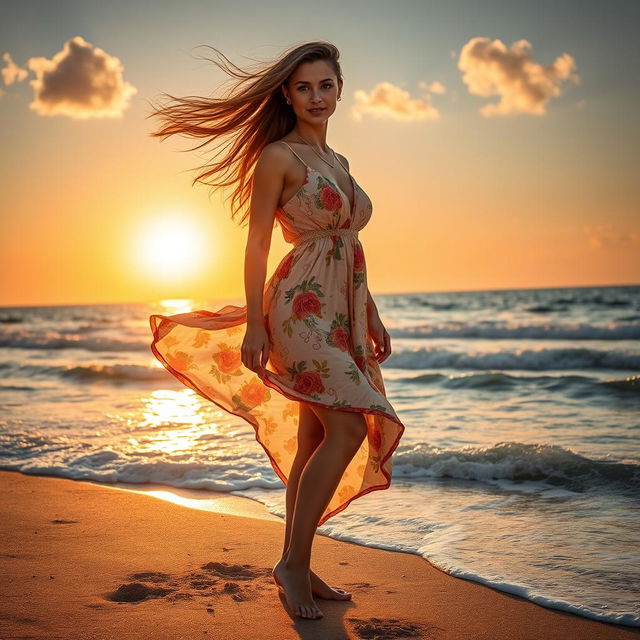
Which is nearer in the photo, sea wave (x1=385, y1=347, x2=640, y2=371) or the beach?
the beach

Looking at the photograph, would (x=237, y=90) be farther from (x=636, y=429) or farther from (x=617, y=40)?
(x=617, y=40)

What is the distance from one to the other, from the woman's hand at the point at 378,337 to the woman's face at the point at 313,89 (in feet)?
2.80

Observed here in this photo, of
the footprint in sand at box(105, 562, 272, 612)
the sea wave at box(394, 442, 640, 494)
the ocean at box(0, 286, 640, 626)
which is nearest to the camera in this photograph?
the footprint in sand at box(105, 562, 272, 612)

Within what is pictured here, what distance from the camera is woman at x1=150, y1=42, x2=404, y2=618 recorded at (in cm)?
265

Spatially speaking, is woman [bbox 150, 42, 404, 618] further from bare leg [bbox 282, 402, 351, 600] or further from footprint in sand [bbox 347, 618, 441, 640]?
footprint in sand [bbox 347, 618, 441, 640]

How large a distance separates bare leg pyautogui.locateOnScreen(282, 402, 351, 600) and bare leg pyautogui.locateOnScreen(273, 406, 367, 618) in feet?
0.51

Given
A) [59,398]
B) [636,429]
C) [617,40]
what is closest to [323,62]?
[636,429]

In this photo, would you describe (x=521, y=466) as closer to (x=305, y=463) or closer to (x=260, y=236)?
(x=305, y=463)

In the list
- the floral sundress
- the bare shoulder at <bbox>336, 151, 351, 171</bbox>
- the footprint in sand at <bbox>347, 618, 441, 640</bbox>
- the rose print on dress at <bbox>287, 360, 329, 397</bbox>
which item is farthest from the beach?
the bare shoulder at <bbox>336, 151, 351, 171</bbox>

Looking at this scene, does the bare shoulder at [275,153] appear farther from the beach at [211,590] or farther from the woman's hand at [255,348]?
the beach at [211,590]

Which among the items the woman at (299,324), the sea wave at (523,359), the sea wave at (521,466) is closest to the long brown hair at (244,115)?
the woman at (299,324)

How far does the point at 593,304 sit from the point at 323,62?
35.3 m

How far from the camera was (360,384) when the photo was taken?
2627 mm

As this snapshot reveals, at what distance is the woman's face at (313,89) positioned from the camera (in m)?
2.87
